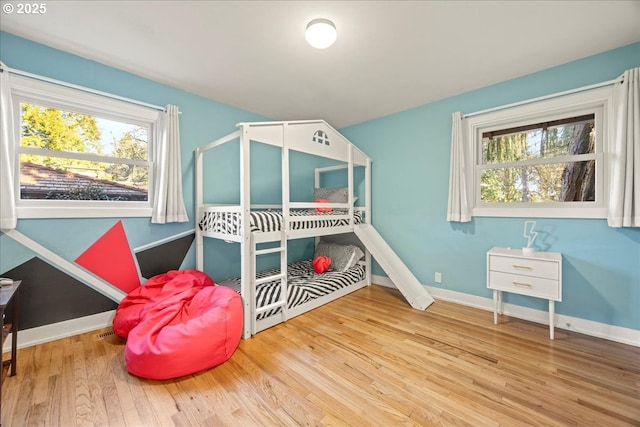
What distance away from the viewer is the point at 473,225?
113 inches

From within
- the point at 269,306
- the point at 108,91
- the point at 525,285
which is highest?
the point at 108,91

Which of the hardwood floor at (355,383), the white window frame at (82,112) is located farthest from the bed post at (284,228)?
the white window frame at (82,112)

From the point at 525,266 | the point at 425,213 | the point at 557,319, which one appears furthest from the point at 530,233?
the point at 425,213

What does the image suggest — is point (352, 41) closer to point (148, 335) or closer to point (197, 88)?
point (197, 88)

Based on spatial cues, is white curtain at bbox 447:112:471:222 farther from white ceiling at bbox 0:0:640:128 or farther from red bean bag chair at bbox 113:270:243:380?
red bean bag chair at bbox 113:270:243:380

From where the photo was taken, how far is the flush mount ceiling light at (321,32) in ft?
5.85

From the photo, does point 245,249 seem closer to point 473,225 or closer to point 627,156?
point 473,225

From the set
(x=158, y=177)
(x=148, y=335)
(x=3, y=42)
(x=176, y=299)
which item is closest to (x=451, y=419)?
(x=148, y=335)

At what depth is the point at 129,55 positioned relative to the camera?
7.21 ft

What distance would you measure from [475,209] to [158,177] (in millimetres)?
3486

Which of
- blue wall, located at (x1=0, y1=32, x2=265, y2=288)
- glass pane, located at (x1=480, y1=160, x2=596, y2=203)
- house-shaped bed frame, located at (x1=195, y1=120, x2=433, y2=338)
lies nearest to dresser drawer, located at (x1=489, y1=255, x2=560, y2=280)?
glass pane, located at (x1=480, y1=160, x2=596, y2=203)

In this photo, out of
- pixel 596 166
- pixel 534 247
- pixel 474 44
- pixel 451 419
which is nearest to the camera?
pixel 451 419

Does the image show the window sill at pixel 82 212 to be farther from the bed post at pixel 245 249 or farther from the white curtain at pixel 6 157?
the bed post at pixel 245 249

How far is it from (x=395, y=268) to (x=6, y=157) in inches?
146
